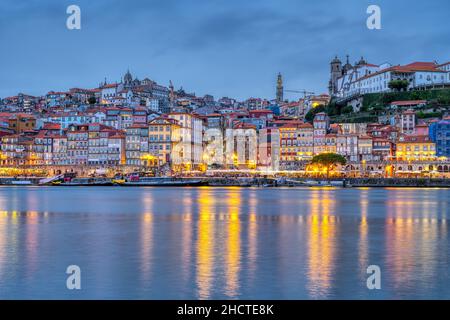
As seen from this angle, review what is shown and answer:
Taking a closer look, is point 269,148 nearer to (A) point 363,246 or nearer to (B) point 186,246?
(A) point 363,246

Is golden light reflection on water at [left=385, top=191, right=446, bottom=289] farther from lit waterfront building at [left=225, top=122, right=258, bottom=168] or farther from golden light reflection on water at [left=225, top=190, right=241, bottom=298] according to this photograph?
lit waterfront building at [left=225, top=122, right=258, bottom=168]

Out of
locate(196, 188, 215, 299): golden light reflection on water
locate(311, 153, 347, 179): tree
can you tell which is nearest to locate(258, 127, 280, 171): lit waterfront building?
locate(311, 153, 347, 179): tree

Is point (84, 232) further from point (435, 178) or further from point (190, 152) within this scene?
point (190, 152)

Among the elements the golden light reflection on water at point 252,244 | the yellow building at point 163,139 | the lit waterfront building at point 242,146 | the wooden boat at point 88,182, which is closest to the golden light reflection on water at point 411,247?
the golden light reflection on water at point 252,244

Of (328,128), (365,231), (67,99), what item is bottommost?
(365,231)

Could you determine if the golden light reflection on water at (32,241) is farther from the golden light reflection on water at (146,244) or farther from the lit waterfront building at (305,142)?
the lit waterfront building at (305,142)

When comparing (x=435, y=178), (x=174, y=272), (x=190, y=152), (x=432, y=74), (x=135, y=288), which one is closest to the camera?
(x=135, y=288)

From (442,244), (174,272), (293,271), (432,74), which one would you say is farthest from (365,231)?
(432,74)

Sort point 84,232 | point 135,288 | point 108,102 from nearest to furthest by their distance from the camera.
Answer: point 135,288, point 84,232, point 108,102
